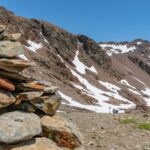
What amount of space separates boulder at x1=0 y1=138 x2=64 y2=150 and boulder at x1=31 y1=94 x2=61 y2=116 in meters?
1.36

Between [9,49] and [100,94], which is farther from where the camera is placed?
[100,94]

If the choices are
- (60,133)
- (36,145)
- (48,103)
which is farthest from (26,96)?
(60,133)

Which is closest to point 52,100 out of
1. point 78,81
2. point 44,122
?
point 44,122

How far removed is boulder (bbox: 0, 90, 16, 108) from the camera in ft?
52.0

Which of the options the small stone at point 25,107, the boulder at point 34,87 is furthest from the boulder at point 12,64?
the small stone at point 25,107

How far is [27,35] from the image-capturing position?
196 meters

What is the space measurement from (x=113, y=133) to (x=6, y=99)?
745 cm

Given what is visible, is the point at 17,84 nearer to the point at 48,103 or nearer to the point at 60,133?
the point at 48,103

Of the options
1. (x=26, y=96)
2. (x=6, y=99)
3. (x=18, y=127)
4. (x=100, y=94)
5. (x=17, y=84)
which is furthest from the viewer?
(x=100, y=94)

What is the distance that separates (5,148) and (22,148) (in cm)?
68

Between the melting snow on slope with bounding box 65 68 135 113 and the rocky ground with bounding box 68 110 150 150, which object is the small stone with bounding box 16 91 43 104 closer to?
the rocky ground with bounding box 68 110 150 150

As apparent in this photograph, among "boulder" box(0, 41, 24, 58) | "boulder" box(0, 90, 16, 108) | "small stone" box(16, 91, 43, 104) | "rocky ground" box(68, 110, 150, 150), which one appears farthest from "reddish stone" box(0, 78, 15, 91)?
"rocky ground" box(68, 110, 150, 150)

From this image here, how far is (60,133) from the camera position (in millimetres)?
17359

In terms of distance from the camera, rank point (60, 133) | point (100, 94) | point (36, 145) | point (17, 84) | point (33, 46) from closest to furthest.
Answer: point (36, 145), point (17, 84), point (60, 133), point (100, 94), point (33, 46)
